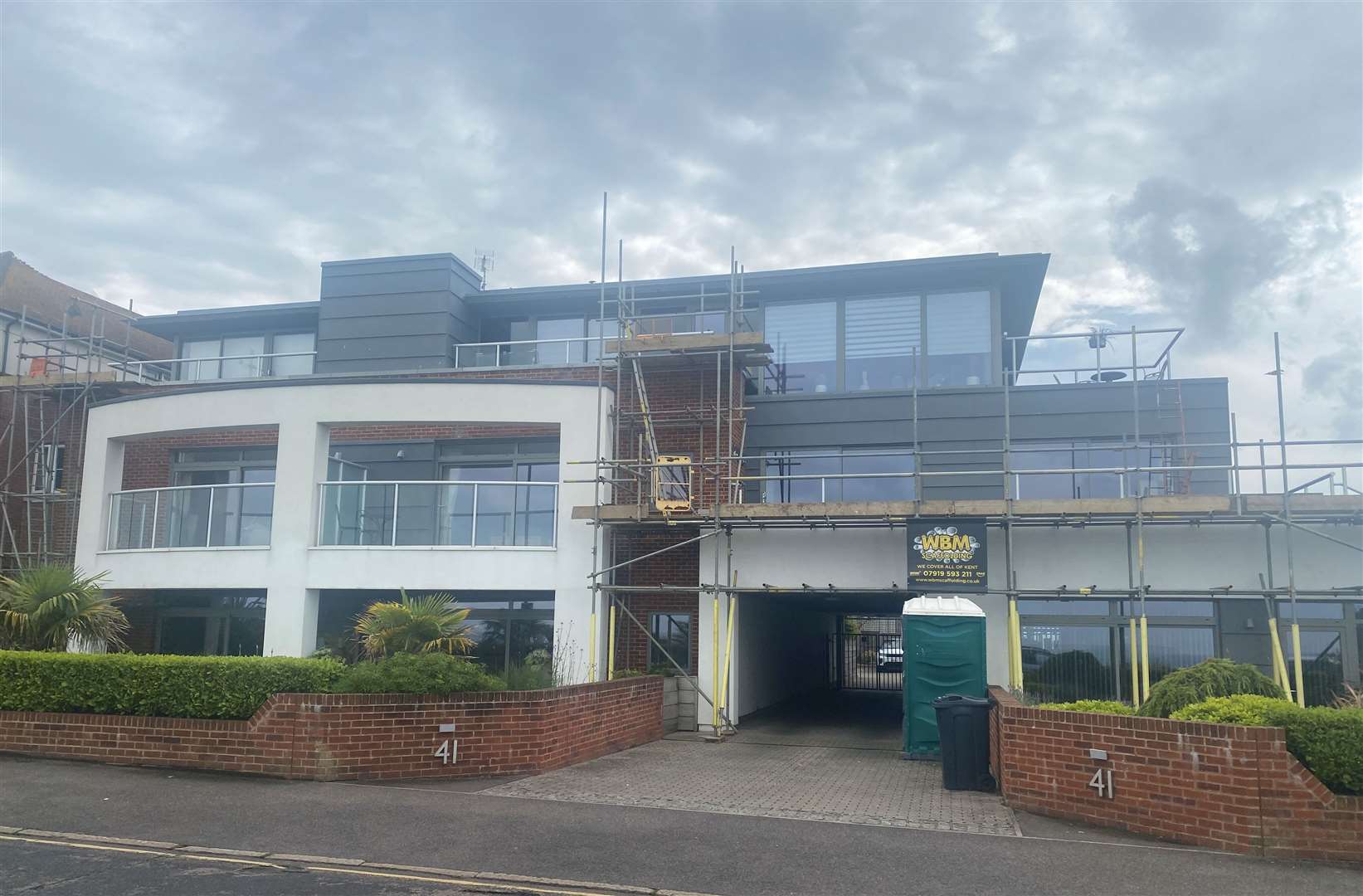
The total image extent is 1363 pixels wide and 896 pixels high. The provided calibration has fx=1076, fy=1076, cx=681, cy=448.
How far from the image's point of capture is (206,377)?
24641 millimetres

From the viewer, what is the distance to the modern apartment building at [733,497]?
15.3 metres

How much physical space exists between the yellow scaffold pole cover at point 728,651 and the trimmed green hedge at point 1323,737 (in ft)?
28.1

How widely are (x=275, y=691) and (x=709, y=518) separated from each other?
23.6 feet

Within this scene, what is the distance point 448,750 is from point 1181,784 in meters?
7.27

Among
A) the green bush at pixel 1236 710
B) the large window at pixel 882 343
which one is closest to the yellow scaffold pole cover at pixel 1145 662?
the green bush at pixel 1236 710

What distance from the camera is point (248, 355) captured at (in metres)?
24.0

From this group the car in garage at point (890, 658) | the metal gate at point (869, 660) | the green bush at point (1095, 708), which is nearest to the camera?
the green bush at point (1095, 708)

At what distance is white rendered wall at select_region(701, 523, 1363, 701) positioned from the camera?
1484 centimetres

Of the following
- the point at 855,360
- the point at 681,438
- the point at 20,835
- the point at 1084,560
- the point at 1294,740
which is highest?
the point at 855,360

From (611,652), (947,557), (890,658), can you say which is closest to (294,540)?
(611,652)

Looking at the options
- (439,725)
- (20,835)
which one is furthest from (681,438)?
(20,835)

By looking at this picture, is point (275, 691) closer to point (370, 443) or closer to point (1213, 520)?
point (370, 443)

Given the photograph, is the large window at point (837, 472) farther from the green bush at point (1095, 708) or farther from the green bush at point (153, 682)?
the green bush at point (153, 682)

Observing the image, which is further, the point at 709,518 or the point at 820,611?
the point at 820,611
